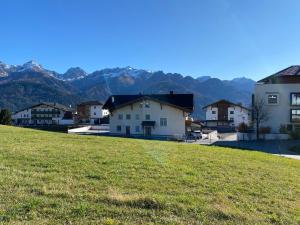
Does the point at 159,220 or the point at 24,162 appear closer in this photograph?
the point at 159,220

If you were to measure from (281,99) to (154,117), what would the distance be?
21.5 metres

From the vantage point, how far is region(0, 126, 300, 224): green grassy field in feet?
26.0

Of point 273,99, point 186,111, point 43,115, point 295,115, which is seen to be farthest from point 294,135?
point 43,115

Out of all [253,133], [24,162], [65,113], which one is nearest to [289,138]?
[253,133]

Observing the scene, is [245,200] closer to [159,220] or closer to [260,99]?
[159,220]

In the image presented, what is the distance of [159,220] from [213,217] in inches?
46.3

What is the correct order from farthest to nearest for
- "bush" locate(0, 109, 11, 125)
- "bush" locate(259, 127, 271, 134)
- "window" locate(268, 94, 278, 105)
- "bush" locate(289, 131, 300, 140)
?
1. "bush" locate(0, 109, 11, 125)
2. "window" locate(268, 94, 278, 105)
3. "bush" locate(259, 127, 271, 134)
4. "bush" locate(289, 131, 300, 140)

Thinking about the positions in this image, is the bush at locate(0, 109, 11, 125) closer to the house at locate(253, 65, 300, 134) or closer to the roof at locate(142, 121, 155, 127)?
the roof at locate(142, 121, 155, 127)

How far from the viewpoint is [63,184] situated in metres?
9.98

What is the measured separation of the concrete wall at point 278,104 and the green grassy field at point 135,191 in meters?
54.0

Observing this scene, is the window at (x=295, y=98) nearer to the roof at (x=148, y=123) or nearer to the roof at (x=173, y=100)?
the roof at (x=173, y=100)

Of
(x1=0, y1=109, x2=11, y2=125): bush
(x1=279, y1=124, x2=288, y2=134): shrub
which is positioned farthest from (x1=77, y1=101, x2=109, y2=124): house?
(x1=279, y1=124, x2=288, y2=134): shrub

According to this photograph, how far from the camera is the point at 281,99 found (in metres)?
66.4

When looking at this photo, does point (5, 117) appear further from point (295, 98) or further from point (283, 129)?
point (295, 98)
